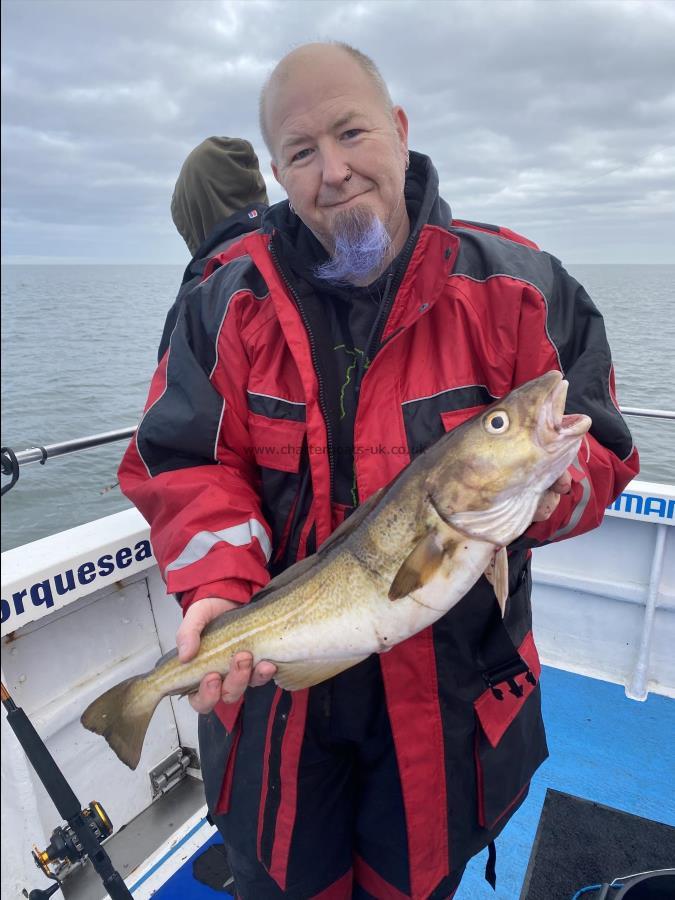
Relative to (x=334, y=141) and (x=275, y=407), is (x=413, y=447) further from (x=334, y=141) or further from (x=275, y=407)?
(x=334, y=141)

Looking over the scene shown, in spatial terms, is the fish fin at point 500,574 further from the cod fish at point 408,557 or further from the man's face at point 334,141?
the man's face at point 334,141

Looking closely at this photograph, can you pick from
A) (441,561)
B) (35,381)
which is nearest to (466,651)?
(441,561)

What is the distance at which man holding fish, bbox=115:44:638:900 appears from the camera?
2061 mm

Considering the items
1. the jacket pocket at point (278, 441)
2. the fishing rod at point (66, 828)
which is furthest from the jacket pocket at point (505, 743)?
the fishing rod at point (66, 828)

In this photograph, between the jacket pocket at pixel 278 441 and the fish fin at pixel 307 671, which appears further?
the jacket pocket at pixel 278 441

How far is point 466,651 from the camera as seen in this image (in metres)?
2.20

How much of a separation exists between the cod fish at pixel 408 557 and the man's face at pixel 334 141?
94cm

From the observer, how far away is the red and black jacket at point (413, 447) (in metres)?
2.14

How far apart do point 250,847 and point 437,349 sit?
1.94 metres

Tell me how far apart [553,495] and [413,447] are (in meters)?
0.47

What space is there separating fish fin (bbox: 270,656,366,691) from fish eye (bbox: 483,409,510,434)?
0.83 metres

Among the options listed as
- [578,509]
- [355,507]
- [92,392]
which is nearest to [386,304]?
[355,507]

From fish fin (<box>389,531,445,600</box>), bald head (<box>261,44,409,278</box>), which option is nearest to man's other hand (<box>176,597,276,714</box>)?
fish fin (<box>389,531,445,600</box>)

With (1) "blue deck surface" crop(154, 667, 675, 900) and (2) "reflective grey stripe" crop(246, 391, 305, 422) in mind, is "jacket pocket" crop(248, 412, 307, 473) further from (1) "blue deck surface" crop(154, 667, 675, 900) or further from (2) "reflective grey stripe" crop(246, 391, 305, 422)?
(1) "blue deck surface" crop(154, 667, 675, 900)
